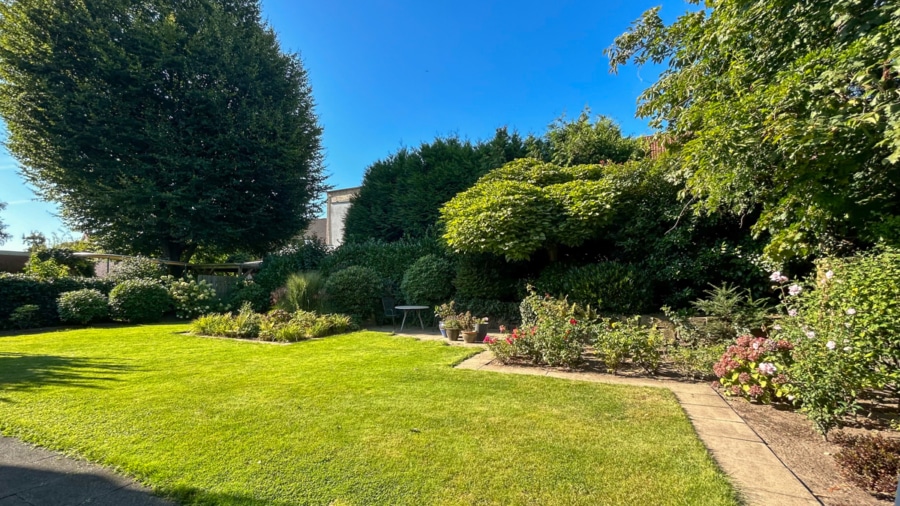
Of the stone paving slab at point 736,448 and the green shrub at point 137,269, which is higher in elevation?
the green shrub at point 137,269

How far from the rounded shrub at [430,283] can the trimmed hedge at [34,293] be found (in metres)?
9.45

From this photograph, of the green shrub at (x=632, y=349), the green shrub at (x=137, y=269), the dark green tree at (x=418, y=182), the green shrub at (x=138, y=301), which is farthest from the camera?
the dark green tree at (x=418, y=182)

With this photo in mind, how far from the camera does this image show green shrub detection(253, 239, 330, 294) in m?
12.4

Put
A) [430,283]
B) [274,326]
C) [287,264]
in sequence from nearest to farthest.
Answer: [274,326], [430,283], [287,264]

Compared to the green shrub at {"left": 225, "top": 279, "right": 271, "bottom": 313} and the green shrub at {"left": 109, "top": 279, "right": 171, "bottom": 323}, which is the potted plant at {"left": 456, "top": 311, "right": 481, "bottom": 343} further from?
the green shrub at {"left": 109, "top": 279, "right": 171, "bottom": 323}

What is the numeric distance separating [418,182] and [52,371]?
33.7 ft

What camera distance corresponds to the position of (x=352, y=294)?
996cm

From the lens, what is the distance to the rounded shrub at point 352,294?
995 centimetres

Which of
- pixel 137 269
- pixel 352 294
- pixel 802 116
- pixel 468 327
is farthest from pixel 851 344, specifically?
pixel 137 269

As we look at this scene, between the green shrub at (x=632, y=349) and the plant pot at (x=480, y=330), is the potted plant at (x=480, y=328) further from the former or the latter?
the green shrub at (x=632, y=349)

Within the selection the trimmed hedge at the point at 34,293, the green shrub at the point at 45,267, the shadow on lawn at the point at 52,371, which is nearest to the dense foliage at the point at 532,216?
the shadow on lawn at the point at 52,371

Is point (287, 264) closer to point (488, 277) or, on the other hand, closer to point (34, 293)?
point (34, 293)

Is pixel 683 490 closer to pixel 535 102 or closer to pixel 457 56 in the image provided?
pixel 457 56

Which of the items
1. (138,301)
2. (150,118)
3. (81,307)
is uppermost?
(150,118)
